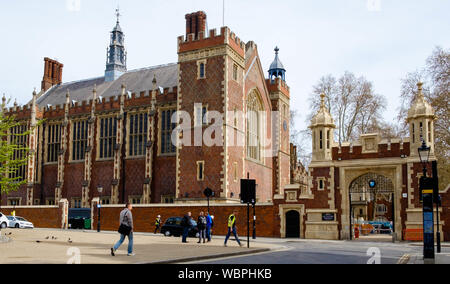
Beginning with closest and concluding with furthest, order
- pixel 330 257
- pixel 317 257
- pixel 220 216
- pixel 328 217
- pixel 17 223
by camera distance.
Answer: pixel 317 257 → pixel 330 257 → pixel 328 217 → pixel 220 216 → pixel 17 223

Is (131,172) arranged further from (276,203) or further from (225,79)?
(276,203)

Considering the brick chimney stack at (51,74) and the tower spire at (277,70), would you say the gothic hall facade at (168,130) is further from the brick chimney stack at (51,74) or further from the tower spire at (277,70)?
the brick chimney stack at (51,74)

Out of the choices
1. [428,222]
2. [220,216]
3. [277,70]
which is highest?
[277,70]

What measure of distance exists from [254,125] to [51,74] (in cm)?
2681

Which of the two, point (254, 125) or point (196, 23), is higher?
point (196, 23)

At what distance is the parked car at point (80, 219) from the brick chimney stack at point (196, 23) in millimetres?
16140

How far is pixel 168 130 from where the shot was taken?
128 ft

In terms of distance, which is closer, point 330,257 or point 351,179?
point 330,257

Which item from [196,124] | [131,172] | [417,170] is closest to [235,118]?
[196,124]

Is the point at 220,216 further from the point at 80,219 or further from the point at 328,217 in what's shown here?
the point at 80,219

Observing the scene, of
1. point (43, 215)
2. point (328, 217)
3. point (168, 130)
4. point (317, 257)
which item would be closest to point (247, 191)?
point (317, 257)

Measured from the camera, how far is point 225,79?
35.3 meters

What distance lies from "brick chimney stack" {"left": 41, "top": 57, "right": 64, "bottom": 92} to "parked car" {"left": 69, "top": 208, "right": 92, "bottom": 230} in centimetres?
2000

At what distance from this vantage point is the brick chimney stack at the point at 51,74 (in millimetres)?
54594
